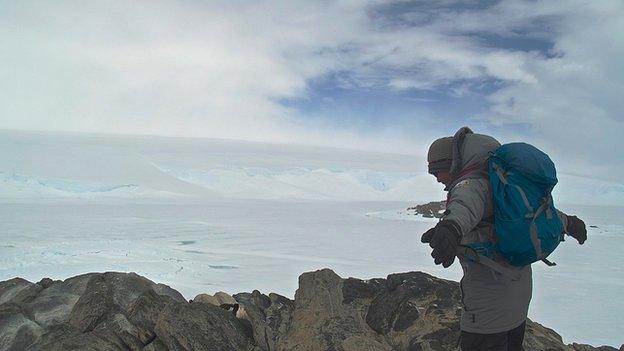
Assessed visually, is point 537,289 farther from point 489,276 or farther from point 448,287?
point 489,276

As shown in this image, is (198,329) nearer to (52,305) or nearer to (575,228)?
(52,305)

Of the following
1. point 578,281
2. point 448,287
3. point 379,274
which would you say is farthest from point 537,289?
point 448,287

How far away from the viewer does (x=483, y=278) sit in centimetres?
249

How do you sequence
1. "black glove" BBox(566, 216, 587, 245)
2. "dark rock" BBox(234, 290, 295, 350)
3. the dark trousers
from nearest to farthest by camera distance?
the dark trousers, "black glove" BBox(566, 216, 587, 245), "dark rock" BBox(234, 290, 295, 350)

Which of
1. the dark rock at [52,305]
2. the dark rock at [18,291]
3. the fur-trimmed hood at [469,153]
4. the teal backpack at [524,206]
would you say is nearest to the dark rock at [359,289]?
the fur-trimmed hood at [469,153]

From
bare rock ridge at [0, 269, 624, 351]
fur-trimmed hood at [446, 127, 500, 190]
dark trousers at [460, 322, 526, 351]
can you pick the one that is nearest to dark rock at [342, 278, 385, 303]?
bare rock ridge at [0, 269, 624, 351]

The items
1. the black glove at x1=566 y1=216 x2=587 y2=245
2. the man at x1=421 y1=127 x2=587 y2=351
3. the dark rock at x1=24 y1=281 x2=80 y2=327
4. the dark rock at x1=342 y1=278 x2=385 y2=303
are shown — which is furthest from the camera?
the dark rock at x1=24 y1=281 x2=80 y2=327

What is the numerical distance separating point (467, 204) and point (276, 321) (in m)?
2.86

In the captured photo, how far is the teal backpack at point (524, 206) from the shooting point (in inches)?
88.5

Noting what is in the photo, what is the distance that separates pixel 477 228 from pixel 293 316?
8.67ft

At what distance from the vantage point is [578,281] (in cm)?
1576

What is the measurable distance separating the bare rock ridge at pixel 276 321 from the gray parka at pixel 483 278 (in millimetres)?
1522

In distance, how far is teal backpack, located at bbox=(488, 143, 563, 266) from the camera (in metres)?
2.25

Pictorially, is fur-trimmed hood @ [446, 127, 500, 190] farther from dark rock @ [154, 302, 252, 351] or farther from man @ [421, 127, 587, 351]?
dark rock @ [154, 302, 252, 351]
